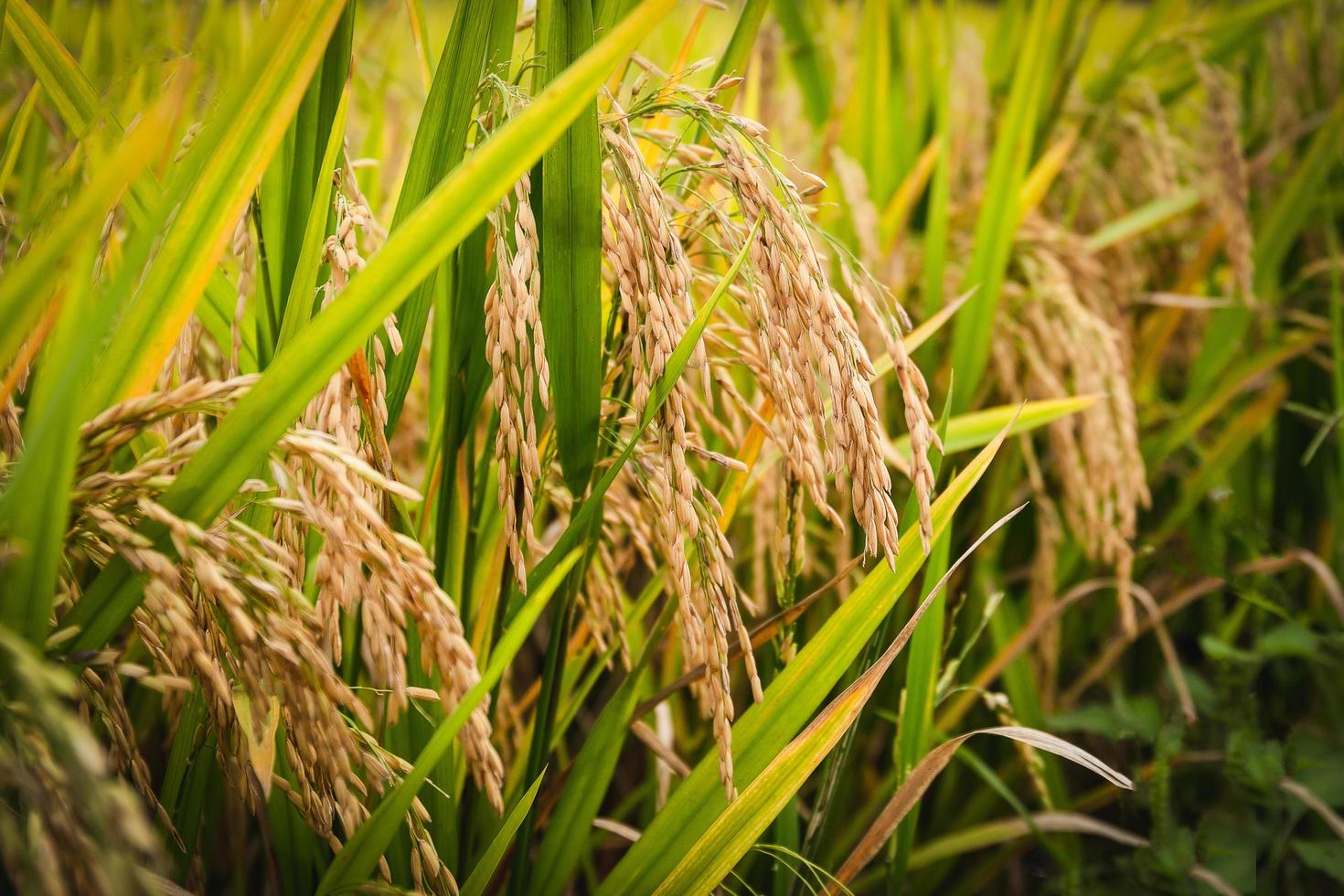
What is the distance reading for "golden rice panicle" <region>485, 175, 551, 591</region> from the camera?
59 cm

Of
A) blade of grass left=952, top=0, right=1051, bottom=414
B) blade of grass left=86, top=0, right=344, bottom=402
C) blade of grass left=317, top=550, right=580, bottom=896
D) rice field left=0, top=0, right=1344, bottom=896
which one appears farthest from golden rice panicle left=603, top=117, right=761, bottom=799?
blade of grass left=952, top=0, right=1051, bottom=414

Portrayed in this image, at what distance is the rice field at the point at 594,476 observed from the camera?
0.53 m

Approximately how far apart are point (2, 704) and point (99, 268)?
1.52ft

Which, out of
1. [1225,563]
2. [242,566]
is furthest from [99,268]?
[1225,563]

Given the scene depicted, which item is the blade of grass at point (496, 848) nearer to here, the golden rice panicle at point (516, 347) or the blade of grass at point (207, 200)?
the golden rice panicle at point (516, 347)

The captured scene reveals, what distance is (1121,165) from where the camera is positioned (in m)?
1.81

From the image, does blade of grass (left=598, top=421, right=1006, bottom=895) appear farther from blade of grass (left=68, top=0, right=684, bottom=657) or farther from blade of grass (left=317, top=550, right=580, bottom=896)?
blade of grass (left=68, top=0, right=684, bottom=657)

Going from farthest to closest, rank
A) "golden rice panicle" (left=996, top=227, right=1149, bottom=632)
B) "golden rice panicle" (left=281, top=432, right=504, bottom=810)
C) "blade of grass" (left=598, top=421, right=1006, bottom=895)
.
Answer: "golden rice panicle" (left=996, top=227, right=1149, bottom=632), "blade of grass" (left=598, top=421, right=1006, bottom=895), "golden rice panicle" (left=281, top=432, right=504, bottom=810)

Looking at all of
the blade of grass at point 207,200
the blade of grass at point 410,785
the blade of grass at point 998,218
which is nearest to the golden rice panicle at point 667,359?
the blade of grass at point 410,785

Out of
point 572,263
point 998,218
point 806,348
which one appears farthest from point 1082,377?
point 572,263

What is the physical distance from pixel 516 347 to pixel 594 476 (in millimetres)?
235

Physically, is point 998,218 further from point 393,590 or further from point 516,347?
point 393,590

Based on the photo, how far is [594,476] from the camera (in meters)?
0.81

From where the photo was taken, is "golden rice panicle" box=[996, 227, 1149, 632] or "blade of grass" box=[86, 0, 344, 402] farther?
"golden rice panicle" box=[996, 227, 1149, 632]
